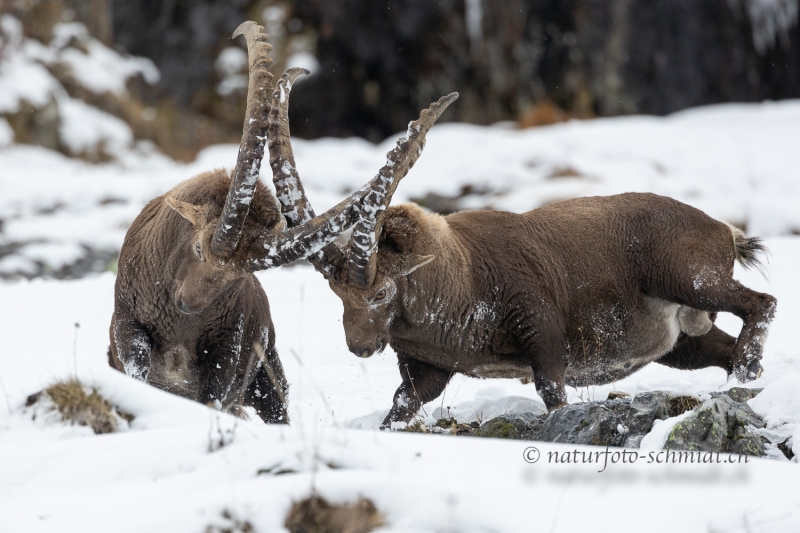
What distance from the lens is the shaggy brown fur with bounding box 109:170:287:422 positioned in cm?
595

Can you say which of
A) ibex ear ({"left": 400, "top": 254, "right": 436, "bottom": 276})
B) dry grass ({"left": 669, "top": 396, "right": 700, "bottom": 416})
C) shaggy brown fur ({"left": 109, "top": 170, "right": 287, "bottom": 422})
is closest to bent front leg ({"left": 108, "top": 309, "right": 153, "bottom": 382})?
shaggy brown fur ({"left": 109, "top": 170, "right": 287, "bottom": 422})

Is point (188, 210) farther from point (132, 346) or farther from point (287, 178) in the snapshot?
point (132, 346)

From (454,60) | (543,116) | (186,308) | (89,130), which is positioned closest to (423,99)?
(454,60)

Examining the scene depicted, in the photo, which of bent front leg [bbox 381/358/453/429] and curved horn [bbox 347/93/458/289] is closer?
curved horn [bbox 347/93/458/289]

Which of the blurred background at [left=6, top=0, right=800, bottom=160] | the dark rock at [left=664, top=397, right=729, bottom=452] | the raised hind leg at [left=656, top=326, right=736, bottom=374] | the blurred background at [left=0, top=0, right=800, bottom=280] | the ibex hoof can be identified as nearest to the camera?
the dark rock at [left=664, top=397, right=729, bottom=452]

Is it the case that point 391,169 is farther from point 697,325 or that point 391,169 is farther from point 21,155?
point 21,155

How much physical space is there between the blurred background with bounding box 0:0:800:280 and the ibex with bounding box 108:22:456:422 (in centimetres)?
915

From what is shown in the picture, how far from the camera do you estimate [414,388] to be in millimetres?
6738

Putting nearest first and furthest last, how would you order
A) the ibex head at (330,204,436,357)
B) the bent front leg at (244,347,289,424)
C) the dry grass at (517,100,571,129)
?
the ibex head at (330,204,436,357) < the bent front leg at (244,347,289,424) < the dry grass at (517,100,571,129)

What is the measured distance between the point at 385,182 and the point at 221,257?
3.81ft

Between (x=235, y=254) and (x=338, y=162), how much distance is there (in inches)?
526

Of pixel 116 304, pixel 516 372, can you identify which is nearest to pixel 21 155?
pixel 116 304

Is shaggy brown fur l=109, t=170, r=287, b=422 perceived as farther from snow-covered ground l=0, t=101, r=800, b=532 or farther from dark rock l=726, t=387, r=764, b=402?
dark rock l=726, t=387, r=764, b=402

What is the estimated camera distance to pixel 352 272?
613 centimetres
